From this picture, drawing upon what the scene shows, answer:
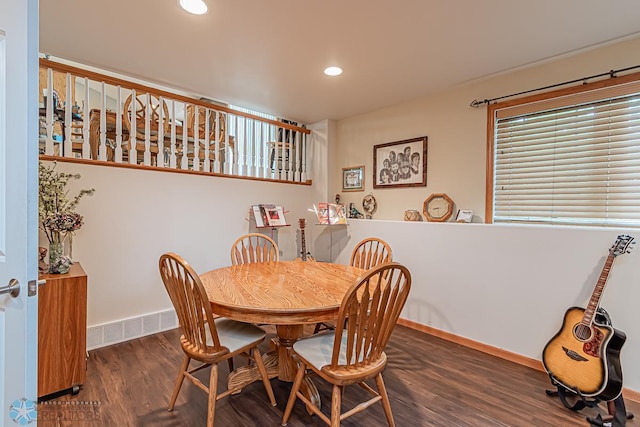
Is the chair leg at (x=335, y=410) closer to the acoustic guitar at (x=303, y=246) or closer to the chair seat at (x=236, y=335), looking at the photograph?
the chair seat at (x=236, y=335)

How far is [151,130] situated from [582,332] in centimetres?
391

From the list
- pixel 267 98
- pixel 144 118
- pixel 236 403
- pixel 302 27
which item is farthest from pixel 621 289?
pixel 144 118

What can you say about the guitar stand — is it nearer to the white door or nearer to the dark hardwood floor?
the dark hardwood floor

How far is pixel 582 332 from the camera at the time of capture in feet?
6.23

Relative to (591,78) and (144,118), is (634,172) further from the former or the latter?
(144,118)

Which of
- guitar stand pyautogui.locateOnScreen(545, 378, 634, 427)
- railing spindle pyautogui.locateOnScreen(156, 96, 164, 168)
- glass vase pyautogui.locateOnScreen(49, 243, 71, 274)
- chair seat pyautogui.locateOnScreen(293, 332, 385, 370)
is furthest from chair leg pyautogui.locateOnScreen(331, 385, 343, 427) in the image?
railing spindle pyautogui.locateOnScreen(156, 96, 164, 168)

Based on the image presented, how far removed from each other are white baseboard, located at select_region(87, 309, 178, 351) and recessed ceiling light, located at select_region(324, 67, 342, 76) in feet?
9.12

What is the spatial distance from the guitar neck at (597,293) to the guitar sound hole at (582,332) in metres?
0.03

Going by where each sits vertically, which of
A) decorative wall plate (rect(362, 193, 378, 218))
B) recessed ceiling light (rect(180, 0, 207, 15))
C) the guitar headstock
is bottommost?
the guitar headstock

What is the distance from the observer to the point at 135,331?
107 inches

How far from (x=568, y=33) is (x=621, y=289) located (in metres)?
1.80

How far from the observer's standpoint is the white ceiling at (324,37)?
1.80m

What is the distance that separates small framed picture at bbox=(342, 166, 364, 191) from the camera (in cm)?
392

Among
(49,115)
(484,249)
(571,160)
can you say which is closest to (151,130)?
(49,115)
